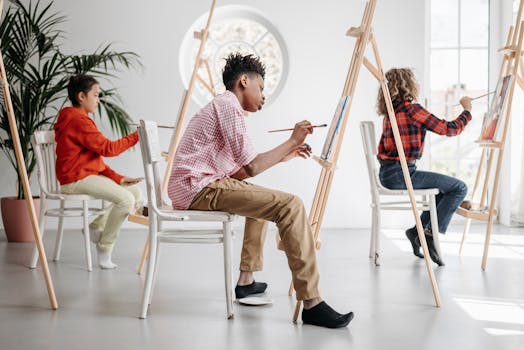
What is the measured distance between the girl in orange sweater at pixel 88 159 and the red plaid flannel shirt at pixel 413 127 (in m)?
1.59

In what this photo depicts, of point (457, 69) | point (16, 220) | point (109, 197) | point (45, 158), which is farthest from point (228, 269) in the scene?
point (457, 69)

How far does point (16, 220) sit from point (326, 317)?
10.6 feet

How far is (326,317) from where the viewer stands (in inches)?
109

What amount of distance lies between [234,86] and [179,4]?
311cm

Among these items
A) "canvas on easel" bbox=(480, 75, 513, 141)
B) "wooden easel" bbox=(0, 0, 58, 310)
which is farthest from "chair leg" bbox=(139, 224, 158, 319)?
"canvas on easel" bbox=(480, 75, 513, 141)

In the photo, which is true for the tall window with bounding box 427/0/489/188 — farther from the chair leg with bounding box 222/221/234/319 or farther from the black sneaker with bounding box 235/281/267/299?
the chair leg with bounding box 222/221/234/319

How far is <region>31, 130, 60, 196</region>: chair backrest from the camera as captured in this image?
13.9 ft

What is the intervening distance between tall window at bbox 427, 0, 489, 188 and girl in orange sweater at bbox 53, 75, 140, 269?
3169 mm

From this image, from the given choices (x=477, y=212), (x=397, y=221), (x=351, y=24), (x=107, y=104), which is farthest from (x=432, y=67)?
(x=107, y=104)

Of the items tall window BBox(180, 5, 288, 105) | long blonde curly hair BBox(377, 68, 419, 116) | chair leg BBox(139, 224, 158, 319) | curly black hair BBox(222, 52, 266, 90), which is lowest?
chair leg BBox(139, 224, 158, 319)

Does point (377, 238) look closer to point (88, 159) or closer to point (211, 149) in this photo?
point (211, 149)

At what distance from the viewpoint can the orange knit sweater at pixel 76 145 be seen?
13.5 feet

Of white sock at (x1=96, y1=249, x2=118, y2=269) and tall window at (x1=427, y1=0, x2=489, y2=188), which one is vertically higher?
tall window at (x1=427, y1=0, x2=489, y2=188)

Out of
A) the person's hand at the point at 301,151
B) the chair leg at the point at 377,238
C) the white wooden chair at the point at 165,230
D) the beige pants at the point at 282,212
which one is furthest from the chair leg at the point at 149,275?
the chair leg at the point at 377,238
